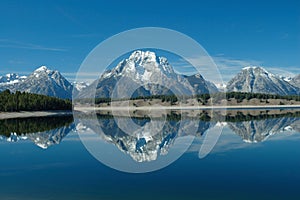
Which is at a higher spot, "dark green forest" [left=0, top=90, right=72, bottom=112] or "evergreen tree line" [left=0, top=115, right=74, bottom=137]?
"dark green forest" [left=0, top=90, right=72, bottom=112]

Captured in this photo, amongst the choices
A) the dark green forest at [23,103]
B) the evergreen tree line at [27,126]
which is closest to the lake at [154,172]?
the evergreen tree line at [27,126]

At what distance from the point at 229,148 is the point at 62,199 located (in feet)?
77.4

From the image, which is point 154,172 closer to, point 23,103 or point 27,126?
point 27,126

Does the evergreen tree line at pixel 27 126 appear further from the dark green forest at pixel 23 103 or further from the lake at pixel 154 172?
the dark green forest at pixel 23 103

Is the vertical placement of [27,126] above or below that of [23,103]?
below

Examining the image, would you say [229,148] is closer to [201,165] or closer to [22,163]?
[201,165]

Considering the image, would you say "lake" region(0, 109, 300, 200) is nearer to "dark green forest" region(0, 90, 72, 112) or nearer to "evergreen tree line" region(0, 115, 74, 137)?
"evergreen tree line" region(0, 115, 74, 137)

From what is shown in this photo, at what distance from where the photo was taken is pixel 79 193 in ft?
64.6

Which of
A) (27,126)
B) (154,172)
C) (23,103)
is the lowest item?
(154,172)

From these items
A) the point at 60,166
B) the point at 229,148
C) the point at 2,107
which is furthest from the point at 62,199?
the point at 2,107

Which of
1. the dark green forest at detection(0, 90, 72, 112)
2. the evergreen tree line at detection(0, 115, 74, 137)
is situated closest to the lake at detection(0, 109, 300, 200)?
the evergreen tree line at detection(0, 115, 74, 137)

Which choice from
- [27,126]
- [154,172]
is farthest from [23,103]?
[154,172]

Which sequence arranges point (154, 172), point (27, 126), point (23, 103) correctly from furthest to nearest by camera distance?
1. point (23, 103)
2. point (27, 126)
3. point (154, 172)

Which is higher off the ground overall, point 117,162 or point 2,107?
point 2,107
